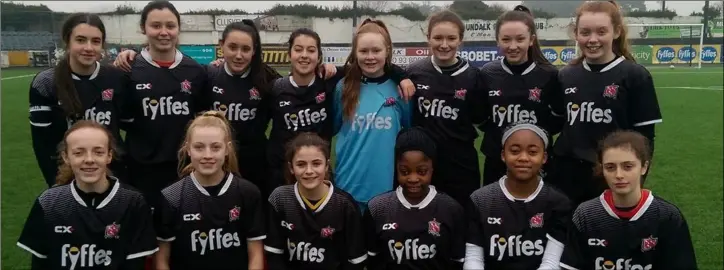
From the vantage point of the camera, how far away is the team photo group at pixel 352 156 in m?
3.00


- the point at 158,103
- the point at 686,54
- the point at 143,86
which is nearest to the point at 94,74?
the point at 143,86

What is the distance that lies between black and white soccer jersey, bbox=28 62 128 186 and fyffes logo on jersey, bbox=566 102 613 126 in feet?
8.00

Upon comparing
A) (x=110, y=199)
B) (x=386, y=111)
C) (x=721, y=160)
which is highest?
(x=386, y=111)

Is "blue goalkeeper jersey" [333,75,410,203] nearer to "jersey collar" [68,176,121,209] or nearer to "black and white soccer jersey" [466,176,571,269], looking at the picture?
"black and white soccer jersey" [466,176,571,269]

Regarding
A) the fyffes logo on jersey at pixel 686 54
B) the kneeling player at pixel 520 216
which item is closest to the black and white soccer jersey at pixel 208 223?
the kneeling player at pixel 520 216

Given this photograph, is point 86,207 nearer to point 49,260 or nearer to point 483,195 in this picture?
point 49,260

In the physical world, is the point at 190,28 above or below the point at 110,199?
above

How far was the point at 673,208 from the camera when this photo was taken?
2863 mm

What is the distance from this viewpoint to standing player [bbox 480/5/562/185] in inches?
143

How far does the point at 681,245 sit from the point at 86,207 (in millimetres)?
2669

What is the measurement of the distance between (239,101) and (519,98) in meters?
1.61

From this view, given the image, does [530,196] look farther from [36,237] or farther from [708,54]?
[708,54]

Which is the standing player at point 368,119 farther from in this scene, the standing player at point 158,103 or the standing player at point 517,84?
the standing player at point 158,103

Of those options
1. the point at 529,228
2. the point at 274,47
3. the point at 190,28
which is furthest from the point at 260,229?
the point at 190,28
